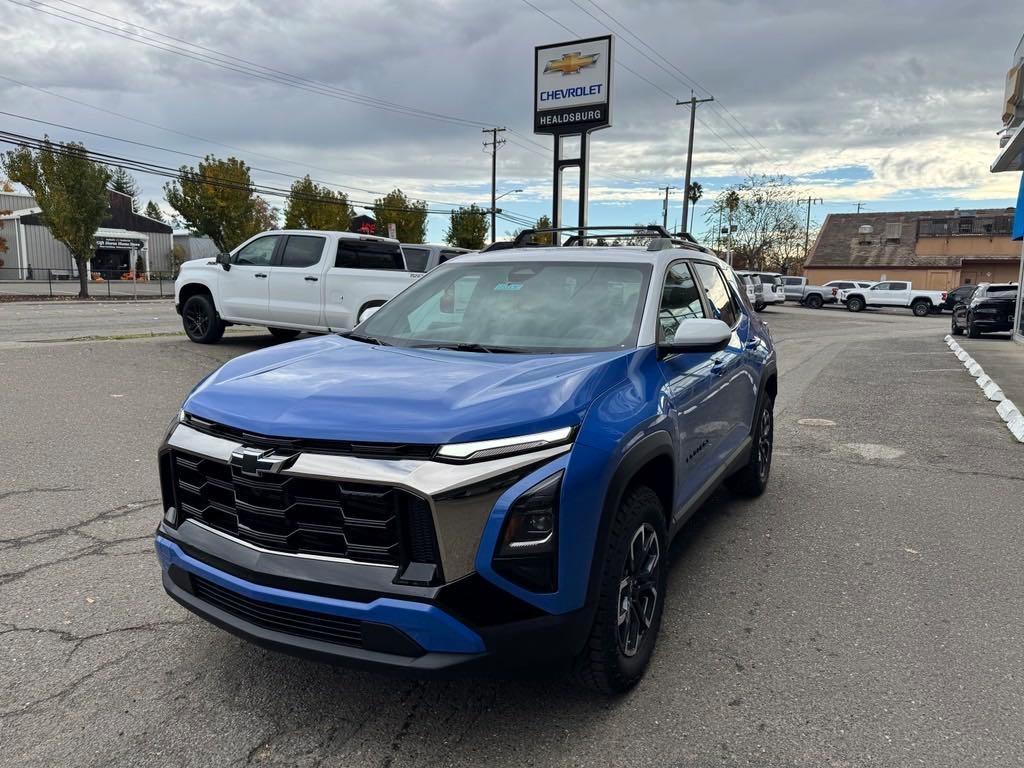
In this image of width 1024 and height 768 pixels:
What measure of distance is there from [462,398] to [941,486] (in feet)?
16.5

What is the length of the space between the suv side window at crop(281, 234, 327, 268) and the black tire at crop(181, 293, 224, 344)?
5.34ft

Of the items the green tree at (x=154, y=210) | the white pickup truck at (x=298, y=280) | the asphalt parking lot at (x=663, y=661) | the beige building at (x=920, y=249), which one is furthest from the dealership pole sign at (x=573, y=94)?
the green tree at (x=154, y=210)

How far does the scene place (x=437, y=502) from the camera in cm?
226

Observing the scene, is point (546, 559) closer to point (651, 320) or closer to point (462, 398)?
point (462, 398)

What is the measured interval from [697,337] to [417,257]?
1398cm

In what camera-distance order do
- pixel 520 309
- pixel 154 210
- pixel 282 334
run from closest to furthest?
pixel 520 309
pixel 282 334
pixel 154 210

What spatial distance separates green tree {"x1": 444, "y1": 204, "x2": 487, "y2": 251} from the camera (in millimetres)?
61812

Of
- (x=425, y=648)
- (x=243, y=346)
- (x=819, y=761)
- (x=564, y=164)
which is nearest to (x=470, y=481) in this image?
(x=425, y=648)

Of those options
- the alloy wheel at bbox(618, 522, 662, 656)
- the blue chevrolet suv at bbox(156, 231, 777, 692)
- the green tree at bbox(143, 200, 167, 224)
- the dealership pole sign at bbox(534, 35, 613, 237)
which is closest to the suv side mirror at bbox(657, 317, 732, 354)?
the blue chevrolet suv at bbox(156, 231, 777, 692)

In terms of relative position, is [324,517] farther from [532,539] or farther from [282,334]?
[282,334]

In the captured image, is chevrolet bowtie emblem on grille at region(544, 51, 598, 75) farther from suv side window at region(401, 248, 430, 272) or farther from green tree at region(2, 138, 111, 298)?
green tree at region(2, 138, 111, 298)

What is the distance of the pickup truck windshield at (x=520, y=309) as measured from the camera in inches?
138

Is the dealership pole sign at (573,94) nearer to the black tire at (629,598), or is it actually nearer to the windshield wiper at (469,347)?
the windshield wiper at (469,347)

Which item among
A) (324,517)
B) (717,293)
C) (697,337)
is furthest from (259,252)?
(324,517)
